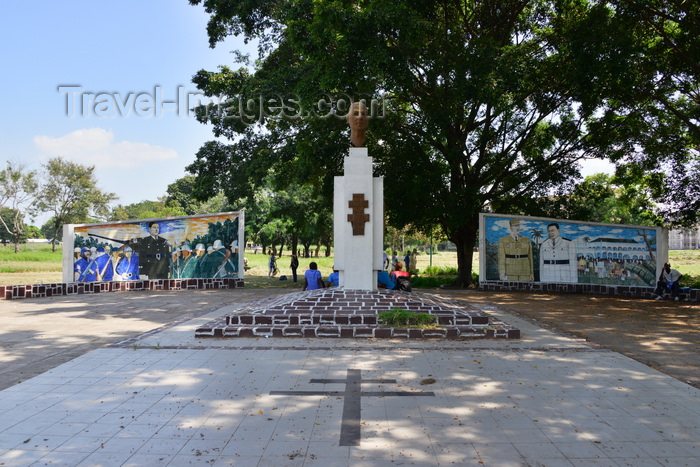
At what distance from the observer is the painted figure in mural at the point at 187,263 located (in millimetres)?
17859

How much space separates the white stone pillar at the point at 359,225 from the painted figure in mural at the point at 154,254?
9826 mm

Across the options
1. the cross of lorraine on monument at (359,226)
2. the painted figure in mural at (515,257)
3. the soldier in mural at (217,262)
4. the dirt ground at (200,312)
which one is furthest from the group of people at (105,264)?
the painted figure in mural at (515,257)

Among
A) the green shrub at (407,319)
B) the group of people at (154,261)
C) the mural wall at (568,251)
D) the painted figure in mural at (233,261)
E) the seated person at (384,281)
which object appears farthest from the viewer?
the painted figure in mural at (233,261)

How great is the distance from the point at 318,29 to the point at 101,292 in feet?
37.0

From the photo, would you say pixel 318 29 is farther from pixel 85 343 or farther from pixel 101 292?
pixel 101 292

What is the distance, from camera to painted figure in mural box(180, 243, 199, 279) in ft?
58.6

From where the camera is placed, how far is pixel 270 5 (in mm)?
17609

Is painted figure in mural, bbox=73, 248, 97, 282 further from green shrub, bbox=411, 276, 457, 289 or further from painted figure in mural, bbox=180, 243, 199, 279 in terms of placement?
green shrub, bbox=411, 276, 457, 289

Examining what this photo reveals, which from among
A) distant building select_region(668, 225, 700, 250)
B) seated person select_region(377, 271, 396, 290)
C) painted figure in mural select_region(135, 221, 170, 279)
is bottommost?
seated person select_region(377, 271, 396, 290)

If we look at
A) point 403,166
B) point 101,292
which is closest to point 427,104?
point 403,166

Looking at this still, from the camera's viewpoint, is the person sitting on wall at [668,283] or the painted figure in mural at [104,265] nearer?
the person sitting on wall at [668,283]

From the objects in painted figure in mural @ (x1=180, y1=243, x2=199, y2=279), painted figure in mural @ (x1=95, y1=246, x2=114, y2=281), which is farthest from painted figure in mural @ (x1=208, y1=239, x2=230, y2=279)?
painted figure in mural @ (x1=95, y1=246, x2=114, y2=281)

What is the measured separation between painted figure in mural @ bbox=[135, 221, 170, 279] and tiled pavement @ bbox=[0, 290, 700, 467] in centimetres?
1093

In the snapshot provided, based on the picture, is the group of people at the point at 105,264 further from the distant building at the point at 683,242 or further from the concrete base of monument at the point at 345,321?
the distant building at the point at 683,242
